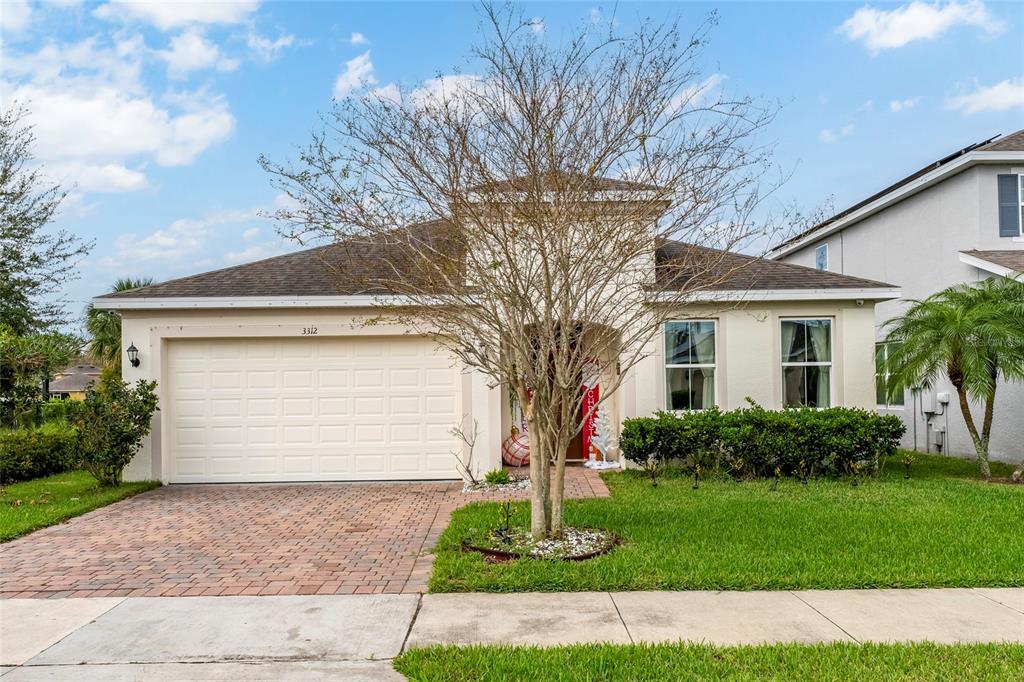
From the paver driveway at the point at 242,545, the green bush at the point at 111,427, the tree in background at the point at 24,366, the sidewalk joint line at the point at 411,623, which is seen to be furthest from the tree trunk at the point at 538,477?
the tree in background at the point at 24,366

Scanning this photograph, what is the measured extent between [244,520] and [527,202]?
5.33 meters

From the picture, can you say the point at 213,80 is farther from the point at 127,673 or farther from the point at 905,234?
the point at 905,234

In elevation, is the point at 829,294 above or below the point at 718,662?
above

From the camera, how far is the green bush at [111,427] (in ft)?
33.1

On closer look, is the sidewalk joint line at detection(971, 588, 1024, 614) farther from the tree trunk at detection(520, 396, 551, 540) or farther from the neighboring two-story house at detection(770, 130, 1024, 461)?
the neighboring two-story house at detection(770, 130, 1024, 461)

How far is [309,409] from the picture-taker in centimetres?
1123

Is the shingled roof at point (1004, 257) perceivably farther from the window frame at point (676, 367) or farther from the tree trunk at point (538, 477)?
the tree trunk at point (538, 477)

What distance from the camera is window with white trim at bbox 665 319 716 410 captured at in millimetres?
12000

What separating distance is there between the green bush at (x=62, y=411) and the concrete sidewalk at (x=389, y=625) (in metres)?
5.55

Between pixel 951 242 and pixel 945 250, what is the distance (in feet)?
0.69

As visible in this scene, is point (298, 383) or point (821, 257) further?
point (821, 257)

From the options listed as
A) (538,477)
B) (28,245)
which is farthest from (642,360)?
(28,245)

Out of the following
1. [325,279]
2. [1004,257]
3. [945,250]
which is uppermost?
[945,250]

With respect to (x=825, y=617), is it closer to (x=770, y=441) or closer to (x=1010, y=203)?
(x=770, y=441)
